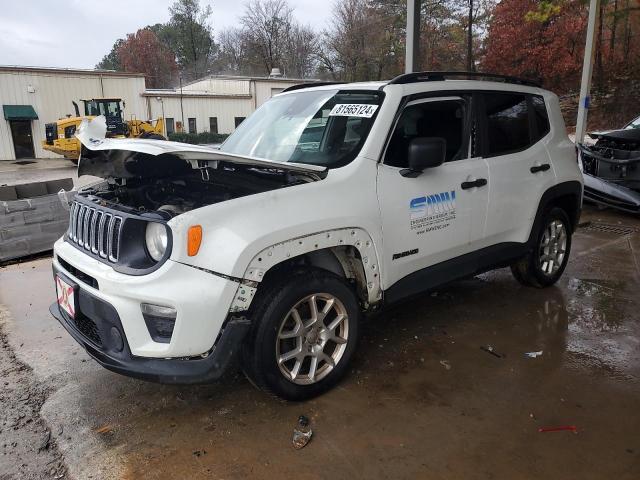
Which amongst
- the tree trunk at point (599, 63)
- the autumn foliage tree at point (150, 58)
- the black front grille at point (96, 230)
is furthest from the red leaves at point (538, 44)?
the autumn foliage tree at point (150, 58)

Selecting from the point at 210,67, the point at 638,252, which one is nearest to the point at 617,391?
the point at 638,252

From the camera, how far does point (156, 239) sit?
2.60m

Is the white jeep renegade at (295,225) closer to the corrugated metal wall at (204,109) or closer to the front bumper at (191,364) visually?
the front bumper at (191,364)

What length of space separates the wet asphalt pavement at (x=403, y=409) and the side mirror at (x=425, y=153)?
4.50 feet

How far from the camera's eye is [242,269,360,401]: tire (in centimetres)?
266

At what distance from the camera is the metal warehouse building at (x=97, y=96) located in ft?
102

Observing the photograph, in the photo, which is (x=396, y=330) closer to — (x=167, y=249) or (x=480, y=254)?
(x=480, y=254)

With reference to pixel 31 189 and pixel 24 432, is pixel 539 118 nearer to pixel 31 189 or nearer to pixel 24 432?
pixel 24 432

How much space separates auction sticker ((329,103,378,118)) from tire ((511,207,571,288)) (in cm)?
220

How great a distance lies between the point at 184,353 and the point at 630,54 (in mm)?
35638

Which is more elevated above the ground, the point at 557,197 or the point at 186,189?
the point at 186,189

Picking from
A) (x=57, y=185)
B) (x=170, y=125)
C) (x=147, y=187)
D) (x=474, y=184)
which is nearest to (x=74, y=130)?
(x=170, y=125)

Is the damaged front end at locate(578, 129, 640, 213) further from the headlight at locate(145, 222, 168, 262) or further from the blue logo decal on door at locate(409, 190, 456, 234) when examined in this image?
the headlight at locate(145, 222, 168, 262)

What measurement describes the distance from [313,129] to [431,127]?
86 cm
